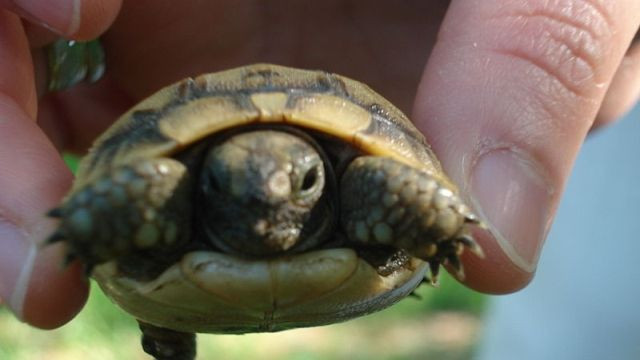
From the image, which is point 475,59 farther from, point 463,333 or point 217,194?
point 463,333

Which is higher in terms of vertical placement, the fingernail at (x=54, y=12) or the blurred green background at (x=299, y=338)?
the fingernail at (x=54, y=12)

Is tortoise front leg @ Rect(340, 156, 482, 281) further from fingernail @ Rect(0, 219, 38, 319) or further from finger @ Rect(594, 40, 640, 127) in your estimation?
finger @ Rect(594, 40, 640, 127)

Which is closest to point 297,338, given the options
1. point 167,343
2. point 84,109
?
point 84,109

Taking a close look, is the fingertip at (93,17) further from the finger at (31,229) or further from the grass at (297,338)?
the grass at (297,338)

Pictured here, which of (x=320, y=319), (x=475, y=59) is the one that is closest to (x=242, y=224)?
(x=320, y=319)

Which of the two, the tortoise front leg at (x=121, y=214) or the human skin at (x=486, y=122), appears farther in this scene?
the human skin at (x=486, y=122)

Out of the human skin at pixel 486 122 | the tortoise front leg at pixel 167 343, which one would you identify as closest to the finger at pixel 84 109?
the human skin at pixel 486 122

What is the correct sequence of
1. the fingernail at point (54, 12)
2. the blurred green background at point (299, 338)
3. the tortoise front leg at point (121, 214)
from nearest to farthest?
the tortoise front leg at point (121, 214) → the fingernail at point (54, 12) → the blurred green background at point (299, 338)
